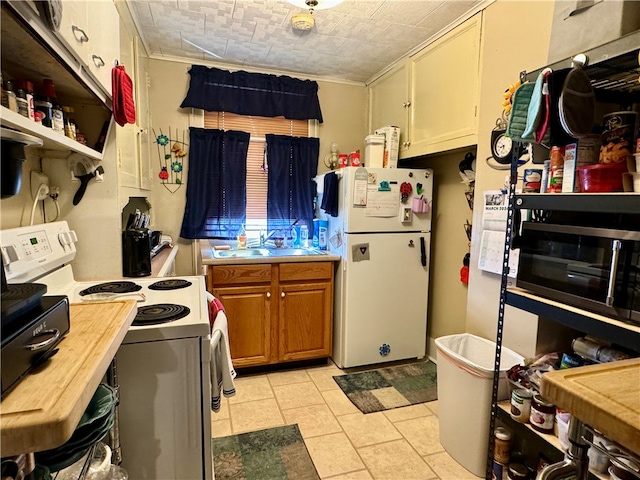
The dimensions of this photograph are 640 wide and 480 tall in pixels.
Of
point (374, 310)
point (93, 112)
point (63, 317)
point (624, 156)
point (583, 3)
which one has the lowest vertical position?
point (374, 310)

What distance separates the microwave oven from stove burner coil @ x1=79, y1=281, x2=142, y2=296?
1622 mm

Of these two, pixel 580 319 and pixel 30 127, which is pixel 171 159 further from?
pixel 580 319

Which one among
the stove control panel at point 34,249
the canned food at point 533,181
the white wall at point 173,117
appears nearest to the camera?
the stove control panel at point 34,249

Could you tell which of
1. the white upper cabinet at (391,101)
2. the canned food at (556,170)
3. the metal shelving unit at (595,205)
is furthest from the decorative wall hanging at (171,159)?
the canned food at (556,170)

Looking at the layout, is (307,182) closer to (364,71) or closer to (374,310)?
(364,71)

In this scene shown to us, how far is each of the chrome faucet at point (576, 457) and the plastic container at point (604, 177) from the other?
717 millimetres

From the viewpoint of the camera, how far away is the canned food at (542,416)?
1328 mm

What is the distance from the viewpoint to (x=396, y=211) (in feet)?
9.09

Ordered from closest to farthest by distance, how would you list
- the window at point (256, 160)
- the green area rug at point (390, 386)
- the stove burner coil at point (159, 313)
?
1. the stove burner coil at point (159, 313)
2. the green area rug at point (390, 386)
3. the window at point (256, 160)

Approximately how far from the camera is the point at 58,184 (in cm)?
161

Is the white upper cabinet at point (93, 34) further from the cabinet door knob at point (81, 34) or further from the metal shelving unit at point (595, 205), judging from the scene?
the metal shelving unit at point (595, 205)

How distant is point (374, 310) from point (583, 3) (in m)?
2.13

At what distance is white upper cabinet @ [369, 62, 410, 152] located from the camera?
289 centimetres

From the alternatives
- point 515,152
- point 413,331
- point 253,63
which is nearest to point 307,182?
point 253,63
